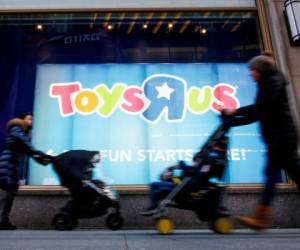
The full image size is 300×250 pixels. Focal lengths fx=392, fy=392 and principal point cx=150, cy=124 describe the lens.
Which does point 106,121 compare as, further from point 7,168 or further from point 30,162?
point 7,168

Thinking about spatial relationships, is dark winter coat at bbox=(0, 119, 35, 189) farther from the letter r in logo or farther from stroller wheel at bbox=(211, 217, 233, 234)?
stroller wheel at bbox=(211, 217, 233, 234)

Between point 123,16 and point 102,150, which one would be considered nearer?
point 102,150

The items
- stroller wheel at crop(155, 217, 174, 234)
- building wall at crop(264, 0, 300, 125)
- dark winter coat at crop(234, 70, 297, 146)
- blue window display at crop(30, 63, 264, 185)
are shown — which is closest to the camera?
dark winter coat at crop(234, 70, 297, 146)

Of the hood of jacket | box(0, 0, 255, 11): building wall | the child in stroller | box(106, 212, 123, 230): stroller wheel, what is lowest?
box(106, 212, 123, 230): stroller wheel

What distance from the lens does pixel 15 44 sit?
7.98m

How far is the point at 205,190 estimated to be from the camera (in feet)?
15.0

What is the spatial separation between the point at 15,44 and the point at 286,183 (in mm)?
5864

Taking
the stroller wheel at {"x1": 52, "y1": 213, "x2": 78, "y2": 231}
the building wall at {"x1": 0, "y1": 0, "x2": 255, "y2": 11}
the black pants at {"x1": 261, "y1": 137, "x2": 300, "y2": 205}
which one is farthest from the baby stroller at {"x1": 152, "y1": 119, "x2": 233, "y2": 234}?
the building wall at {"x1": 0, "y1": 0, "x2": 255, "y2": 11}

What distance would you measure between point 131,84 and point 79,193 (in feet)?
10.1

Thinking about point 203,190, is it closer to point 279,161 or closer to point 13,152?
point 279,161

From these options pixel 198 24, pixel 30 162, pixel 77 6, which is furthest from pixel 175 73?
pixel 30 162

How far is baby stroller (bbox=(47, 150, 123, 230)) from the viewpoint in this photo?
520 centimetres

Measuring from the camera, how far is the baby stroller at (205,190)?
174 inches

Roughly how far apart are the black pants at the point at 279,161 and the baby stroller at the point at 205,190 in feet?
3.03
